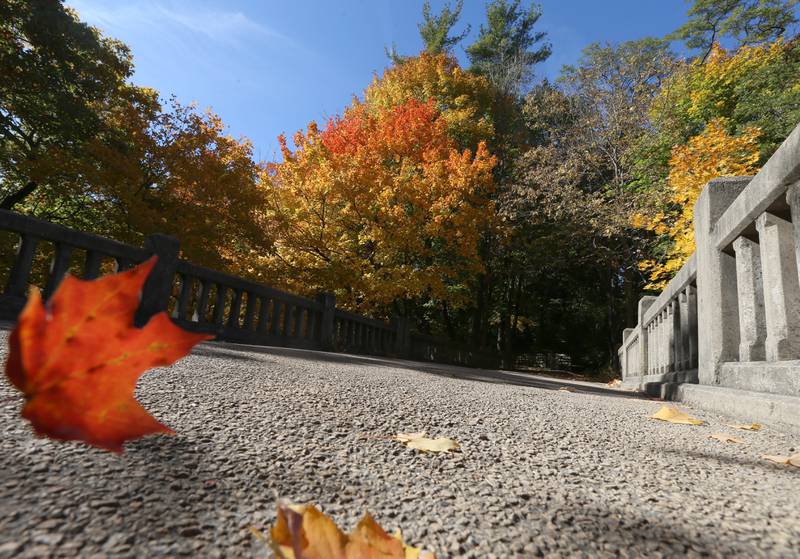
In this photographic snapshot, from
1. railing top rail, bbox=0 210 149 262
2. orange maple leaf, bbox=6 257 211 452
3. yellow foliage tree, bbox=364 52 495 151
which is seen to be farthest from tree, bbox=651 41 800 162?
orange maple leaf, bbox=6 257 211 452

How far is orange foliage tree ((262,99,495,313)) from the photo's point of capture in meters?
11.7

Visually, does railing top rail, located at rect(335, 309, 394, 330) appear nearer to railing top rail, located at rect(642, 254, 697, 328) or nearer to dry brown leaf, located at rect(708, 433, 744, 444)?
railing top rail, located at rect(642, 254, 697, 328)

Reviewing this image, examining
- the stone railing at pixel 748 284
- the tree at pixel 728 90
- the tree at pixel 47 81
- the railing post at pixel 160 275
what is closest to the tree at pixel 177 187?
the tree at pixel 47 81

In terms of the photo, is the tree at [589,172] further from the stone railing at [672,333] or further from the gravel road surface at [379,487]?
the gravel road surface at [379,487]

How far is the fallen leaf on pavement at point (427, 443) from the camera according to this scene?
131 centimetres

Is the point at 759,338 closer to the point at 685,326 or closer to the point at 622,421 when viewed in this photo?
the point at 622,421

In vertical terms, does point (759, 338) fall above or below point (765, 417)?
above

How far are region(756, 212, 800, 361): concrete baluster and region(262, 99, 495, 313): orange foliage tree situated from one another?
9.49 metres

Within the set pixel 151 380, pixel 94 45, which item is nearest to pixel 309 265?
pixel 94 45

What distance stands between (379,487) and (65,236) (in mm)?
4402

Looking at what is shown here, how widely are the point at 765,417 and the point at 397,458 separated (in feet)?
6.43

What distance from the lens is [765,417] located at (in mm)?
2143

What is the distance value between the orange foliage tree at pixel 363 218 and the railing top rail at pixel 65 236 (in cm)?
678

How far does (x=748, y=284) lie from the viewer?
8.50 feet
